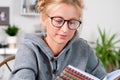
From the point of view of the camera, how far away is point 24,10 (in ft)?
10.3

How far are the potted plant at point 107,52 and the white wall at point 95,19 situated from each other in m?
0.10

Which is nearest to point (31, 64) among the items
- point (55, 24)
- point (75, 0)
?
point (55, 24)

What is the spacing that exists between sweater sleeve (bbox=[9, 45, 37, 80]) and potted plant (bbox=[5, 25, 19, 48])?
1.84m

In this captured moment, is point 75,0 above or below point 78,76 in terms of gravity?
above

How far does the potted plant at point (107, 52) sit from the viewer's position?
319 centimetres

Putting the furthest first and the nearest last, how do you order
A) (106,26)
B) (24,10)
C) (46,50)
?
(106,26), (24,10), (46,50)

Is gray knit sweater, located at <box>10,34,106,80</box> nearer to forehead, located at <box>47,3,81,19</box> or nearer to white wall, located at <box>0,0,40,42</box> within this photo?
forehead, located at <box>47,3,81,19</box>

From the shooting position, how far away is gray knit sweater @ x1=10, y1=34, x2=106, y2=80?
1145 millimetres

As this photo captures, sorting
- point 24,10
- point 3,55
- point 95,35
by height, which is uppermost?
point 24,10

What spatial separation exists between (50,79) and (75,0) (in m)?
0.39

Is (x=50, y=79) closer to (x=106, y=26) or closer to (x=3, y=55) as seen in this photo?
(x=3, y=55)

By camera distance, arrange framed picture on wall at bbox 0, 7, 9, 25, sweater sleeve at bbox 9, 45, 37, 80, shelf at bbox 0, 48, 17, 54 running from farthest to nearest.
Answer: framed picture on wall at bbox 0, 7, 9, 25 → shelf at bbox 0, 48, 17, 54 → sweater sleeve at bbox 9, 45, 37, 80

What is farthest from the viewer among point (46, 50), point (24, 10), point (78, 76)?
point (24, 10)

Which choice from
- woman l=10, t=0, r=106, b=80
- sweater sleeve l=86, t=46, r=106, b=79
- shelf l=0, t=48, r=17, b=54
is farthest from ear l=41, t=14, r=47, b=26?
shelf l=0, t=48, r=17, b=54
